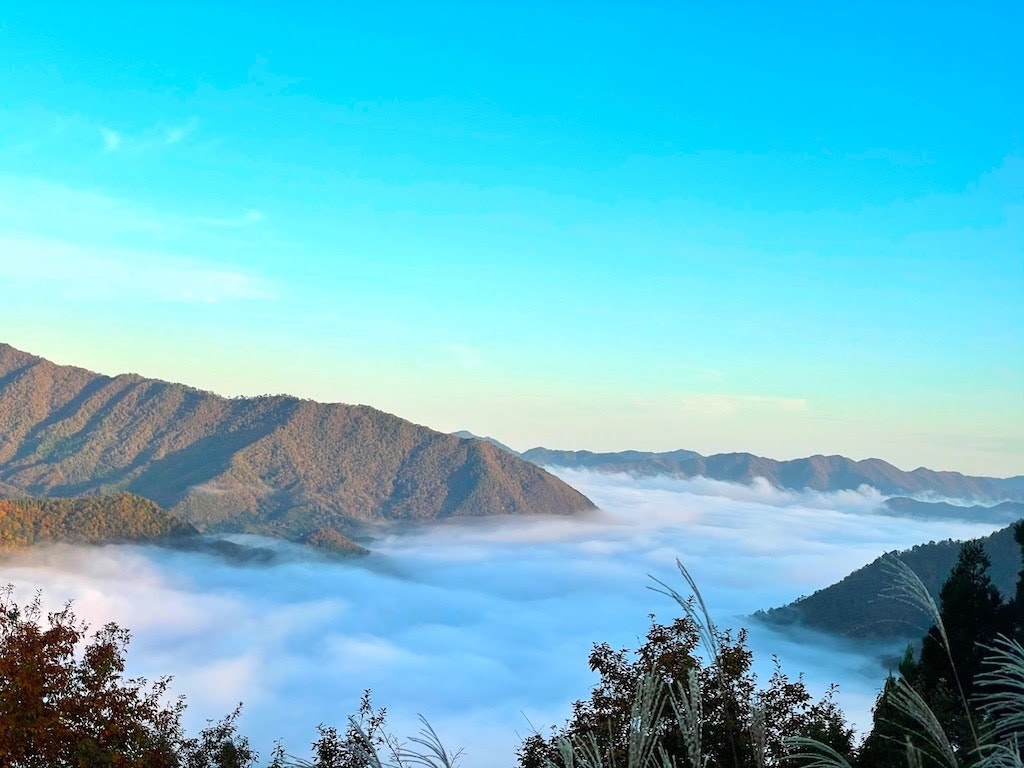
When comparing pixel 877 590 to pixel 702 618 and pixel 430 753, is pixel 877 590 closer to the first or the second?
pixel 702 618

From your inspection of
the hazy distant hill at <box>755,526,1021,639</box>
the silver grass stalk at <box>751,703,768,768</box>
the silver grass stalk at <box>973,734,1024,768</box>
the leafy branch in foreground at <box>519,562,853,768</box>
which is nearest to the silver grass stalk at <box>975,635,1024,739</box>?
the silver grass stalk at <box>973,734,1024,768</box>

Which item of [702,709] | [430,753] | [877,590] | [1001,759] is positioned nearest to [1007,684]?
[1001,759]

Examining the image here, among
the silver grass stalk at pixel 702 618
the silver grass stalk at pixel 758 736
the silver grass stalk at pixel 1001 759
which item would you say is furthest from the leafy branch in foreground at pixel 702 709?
the silver grass stalk at pixel 758 736

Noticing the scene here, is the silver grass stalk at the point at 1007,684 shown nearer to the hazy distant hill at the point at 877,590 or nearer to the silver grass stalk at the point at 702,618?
the silver grass stalk at the point at 702,618

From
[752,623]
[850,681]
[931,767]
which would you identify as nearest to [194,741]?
[931,767]

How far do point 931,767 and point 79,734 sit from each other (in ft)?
50.2

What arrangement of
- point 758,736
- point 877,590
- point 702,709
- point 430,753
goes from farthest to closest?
point 877,590 < point 702,709 < point 430,753 < point 758,736

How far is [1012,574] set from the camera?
139 metres

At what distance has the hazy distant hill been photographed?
455 feet

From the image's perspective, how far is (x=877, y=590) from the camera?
14175 centimetres

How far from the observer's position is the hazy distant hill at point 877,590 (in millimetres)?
138625

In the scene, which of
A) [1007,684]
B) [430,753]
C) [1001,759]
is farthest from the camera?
[1007,684]

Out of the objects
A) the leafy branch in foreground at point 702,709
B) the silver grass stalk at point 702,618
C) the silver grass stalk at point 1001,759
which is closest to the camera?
the silver grass stalk at point 702,618

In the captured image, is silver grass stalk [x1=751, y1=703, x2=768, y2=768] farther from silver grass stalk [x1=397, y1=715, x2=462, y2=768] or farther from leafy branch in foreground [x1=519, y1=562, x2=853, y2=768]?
leafy branch in foreground [x1=519, y1=562, x2=853, y2=768]
